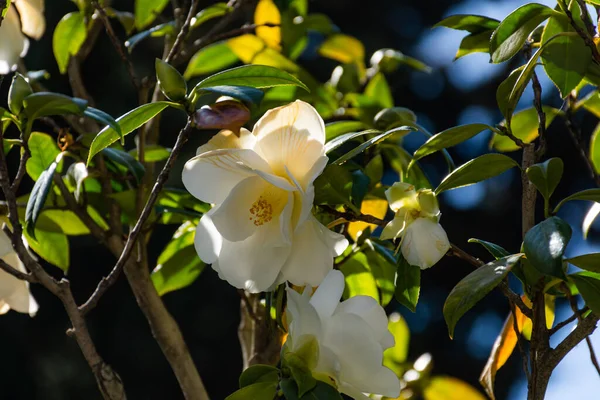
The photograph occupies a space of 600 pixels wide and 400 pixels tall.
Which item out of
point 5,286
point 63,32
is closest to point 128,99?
point 63,32

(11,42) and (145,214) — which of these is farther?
(11,42)

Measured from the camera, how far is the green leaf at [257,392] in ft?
2.04

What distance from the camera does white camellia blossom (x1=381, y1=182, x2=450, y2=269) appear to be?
2.08 ft

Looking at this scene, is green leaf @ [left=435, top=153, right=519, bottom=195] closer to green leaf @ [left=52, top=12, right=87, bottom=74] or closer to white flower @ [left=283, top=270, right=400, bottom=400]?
white flower @ [left=283, top=270, right=400, bottom=400]

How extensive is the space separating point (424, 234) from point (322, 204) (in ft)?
0.33

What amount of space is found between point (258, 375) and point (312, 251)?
0.37 feet

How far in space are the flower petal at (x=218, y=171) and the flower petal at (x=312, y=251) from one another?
0.20ft

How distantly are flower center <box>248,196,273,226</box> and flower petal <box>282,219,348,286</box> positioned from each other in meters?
0.03

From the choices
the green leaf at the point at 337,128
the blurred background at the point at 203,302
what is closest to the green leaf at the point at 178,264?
the green leaf at the point at 337,128

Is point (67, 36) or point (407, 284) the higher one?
point (67, 36)

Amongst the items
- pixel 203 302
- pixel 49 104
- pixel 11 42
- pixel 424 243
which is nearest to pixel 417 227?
pixel 424 243

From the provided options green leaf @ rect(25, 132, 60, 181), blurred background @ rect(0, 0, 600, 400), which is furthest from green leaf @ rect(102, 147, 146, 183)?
blurred background @ rect(0, 0, 600, 400)

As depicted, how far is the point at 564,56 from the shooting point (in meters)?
0.72

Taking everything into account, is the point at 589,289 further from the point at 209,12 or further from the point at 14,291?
the point at 209,12
